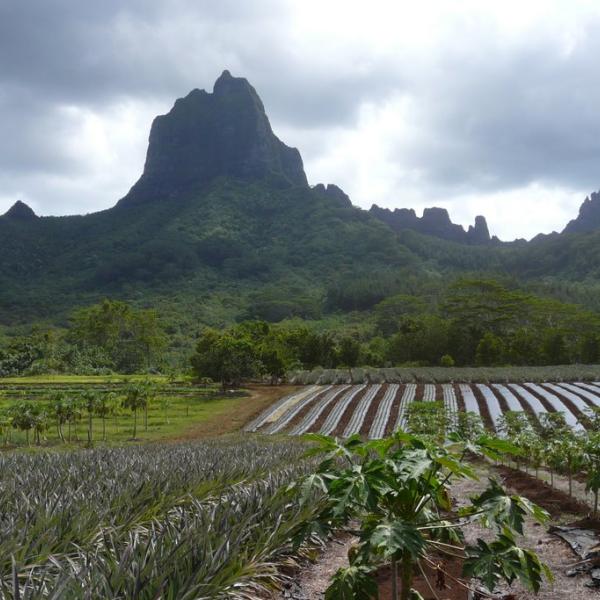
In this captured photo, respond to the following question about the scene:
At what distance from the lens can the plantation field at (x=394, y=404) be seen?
2459 cm

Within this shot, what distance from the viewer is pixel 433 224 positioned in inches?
7628

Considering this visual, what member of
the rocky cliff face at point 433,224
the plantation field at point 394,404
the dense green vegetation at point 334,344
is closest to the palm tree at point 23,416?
the plantation field at point 394,404

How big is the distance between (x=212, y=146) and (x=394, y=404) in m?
165

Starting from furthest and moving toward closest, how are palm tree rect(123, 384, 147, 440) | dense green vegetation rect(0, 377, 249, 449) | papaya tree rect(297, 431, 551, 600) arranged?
palm tree rect(123, 384, 147, 440), dense green vegetation rect(0, 377, 249, 449), papaya tree rect(297, 431, 551, 600)

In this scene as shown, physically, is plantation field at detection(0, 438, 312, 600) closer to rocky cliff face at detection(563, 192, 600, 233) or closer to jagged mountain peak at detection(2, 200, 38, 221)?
jagged mountain peak at detection(2, 200, 38, 221)

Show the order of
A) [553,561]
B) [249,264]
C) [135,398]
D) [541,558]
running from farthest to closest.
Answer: [249,264], [135,398], [541,558], [553,561]

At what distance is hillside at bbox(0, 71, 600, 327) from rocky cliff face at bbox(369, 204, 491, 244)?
508 millimetres

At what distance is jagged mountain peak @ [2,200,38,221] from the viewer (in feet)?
525

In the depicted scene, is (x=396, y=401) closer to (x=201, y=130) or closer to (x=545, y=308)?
(x=545, y=308)

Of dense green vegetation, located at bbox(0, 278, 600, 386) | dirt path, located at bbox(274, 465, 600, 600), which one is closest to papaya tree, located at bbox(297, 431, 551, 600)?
dirt path, located at bbox(274, 465, 600, 600)

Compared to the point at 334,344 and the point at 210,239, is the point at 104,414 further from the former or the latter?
the point at 210,239

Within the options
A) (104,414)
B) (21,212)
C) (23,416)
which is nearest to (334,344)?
(104,414)

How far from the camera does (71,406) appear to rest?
25.4 metres

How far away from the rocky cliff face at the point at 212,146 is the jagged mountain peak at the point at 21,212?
27.1 meters
